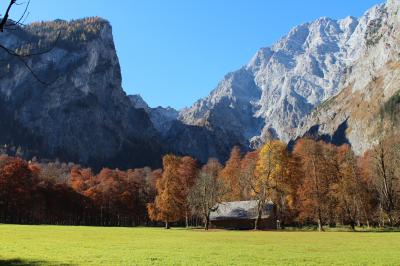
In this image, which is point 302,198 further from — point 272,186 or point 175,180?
point 175,180

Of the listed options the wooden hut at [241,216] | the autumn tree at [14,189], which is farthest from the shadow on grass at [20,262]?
the autumn tree at [14,189]

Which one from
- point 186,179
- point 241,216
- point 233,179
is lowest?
point 241,216

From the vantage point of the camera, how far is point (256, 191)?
8394 centimetres

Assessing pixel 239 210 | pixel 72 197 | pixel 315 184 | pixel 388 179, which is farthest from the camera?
pixel 72 197

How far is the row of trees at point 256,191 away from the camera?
3270 inches

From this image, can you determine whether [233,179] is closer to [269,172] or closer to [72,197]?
[269,172]

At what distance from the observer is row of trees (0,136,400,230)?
273ft

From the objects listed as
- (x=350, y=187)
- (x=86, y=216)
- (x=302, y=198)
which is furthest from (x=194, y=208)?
(x=86, y=216)

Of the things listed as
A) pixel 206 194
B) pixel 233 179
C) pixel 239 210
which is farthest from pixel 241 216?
pixel 233 179

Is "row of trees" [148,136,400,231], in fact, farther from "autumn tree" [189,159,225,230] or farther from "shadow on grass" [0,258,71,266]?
"shadow on grass" [0,258,71,266]

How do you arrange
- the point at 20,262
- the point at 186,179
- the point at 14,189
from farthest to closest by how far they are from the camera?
the point at 186,179
the point at 14,189
the point at 20,262

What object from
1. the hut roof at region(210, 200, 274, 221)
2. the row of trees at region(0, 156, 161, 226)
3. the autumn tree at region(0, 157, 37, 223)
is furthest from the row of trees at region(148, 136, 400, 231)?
the row of trees at region(0, 156, 161, 226)

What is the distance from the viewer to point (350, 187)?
80.5 meters

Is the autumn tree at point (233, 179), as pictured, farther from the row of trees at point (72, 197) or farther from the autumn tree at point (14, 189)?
the autumn tree at point (14, 189)
